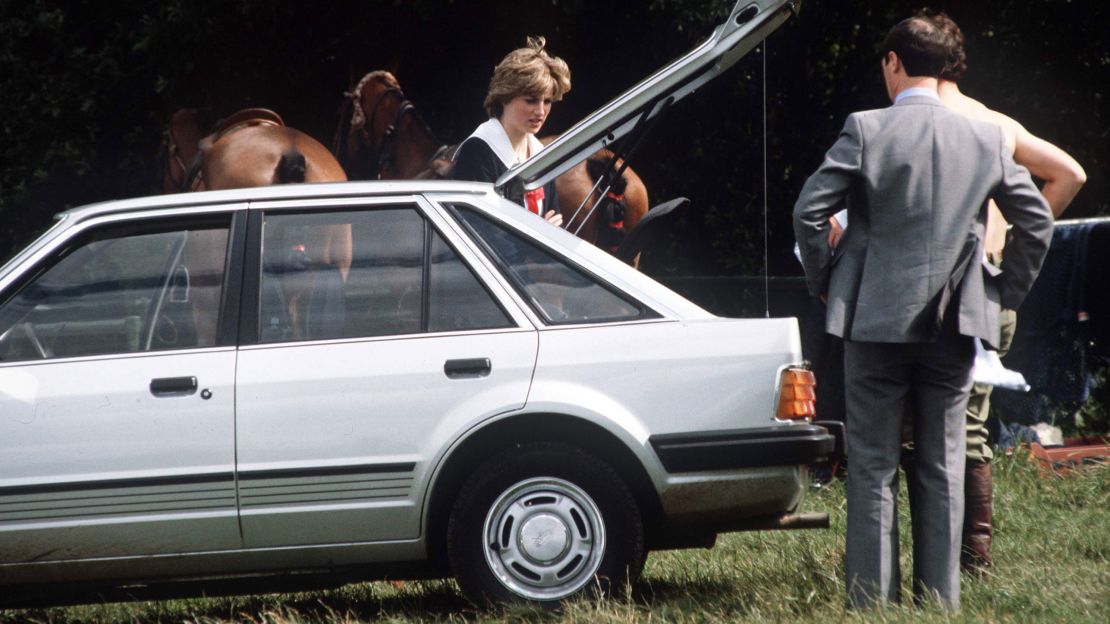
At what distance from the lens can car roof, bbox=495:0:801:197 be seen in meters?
5.16

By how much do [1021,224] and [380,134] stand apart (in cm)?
584

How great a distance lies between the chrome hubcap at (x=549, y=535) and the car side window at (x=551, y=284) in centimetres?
57

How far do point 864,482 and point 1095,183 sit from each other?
6.80 m

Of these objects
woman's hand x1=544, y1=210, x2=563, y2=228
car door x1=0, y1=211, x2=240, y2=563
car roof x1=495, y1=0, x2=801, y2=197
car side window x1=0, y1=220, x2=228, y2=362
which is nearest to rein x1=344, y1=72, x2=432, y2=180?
woman's hand x1=544, y1=210, x2=563, y2=228

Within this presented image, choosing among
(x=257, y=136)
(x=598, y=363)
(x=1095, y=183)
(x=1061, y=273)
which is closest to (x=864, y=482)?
(x=598, y=363)

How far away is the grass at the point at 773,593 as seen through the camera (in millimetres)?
4422

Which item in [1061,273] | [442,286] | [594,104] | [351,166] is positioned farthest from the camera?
[594,104]

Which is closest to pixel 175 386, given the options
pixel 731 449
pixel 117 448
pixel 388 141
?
pixel 117 448

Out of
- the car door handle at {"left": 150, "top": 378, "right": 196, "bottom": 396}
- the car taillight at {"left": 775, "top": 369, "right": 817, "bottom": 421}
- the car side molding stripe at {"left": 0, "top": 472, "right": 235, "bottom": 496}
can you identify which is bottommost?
the car side molding stripe at {"left": 0, "top": 472, "right": 235, "bottom": 496}

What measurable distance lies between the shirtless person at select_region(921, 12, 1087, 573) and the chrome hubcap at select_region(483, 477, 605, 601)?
4.75 ft

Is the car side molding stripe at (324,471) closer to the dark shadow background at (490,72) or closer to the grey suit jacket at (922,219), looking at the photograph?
the grey suit jacket at (922,219)

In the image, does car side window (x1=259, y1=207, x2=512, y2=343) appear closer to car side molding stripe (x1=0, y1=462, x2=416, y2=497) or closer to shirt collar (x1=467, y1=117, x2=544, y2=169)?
car side molding stripe (x1=0, y1=462, x2=416, y2=497)

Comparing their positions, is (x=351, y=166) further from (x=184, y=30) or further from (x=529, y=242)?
(x=529, y=242)

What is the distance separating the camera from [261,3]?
1037 centimetres
